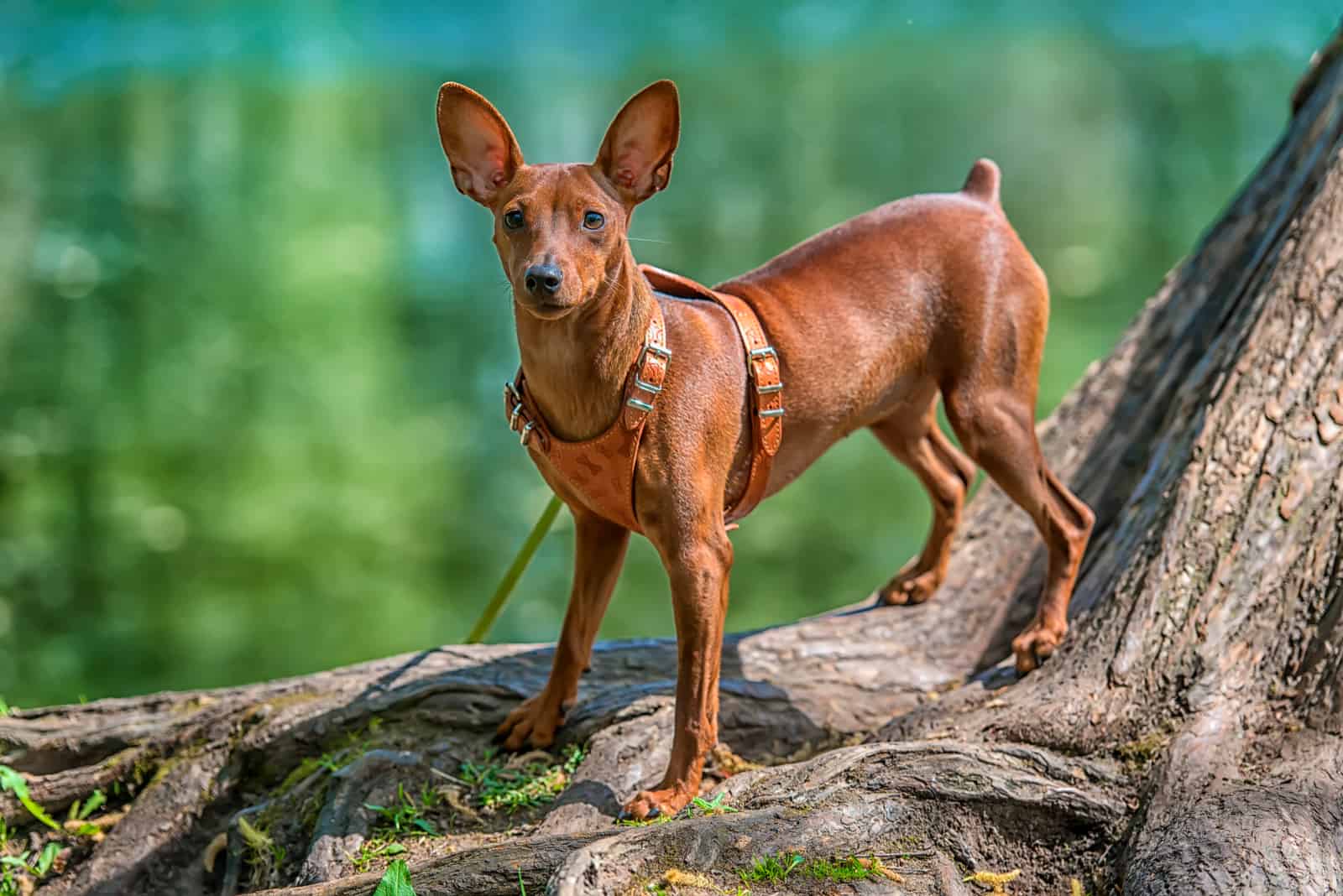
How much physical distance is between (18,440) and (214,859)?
208 inches

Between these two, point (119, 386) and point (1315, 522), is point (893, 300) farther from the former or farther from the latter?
point (119, 386)

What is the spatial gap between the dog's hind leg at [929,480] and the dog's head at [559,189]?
1648mm

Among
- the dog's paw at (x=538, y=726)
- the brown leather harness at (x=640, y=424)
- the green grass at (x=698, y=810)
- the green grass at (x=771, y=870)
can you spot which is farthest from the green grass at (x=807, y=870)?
the dog's paw at (x=538, y=726)

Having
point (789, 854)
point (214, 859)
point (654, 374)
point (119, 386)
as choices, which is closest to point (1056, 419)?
point (654, 374)

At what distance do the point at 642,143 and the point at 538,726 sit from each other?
179 cm

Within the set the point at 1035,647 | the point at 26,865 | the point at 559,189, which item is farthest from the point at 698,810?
the point at 26,865

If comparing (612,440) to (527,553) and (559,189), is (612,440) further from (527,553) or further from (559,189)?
(527,553)

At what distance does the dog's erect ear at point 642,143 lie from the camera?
9.57 ft

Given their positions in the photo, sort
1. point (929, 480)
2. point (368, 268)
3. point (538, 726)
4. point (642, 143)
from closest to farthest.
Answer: point (642, 143)
point (538, 726)
point (929, 480)
point (368, 268)

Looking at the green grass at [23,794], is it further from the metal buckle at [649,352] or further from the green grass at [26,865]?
the metal buckle at [649,352]

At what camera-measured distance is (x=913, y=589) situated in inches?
179

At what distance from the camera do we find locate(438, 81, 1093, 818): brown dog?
2939 mm

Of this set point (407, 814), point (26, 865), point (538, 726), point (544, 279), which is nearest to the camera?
point (544, 279)

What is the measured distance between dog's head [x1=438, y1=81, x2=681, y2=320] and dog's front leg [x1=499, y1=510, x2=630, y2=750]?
0.90 meters
